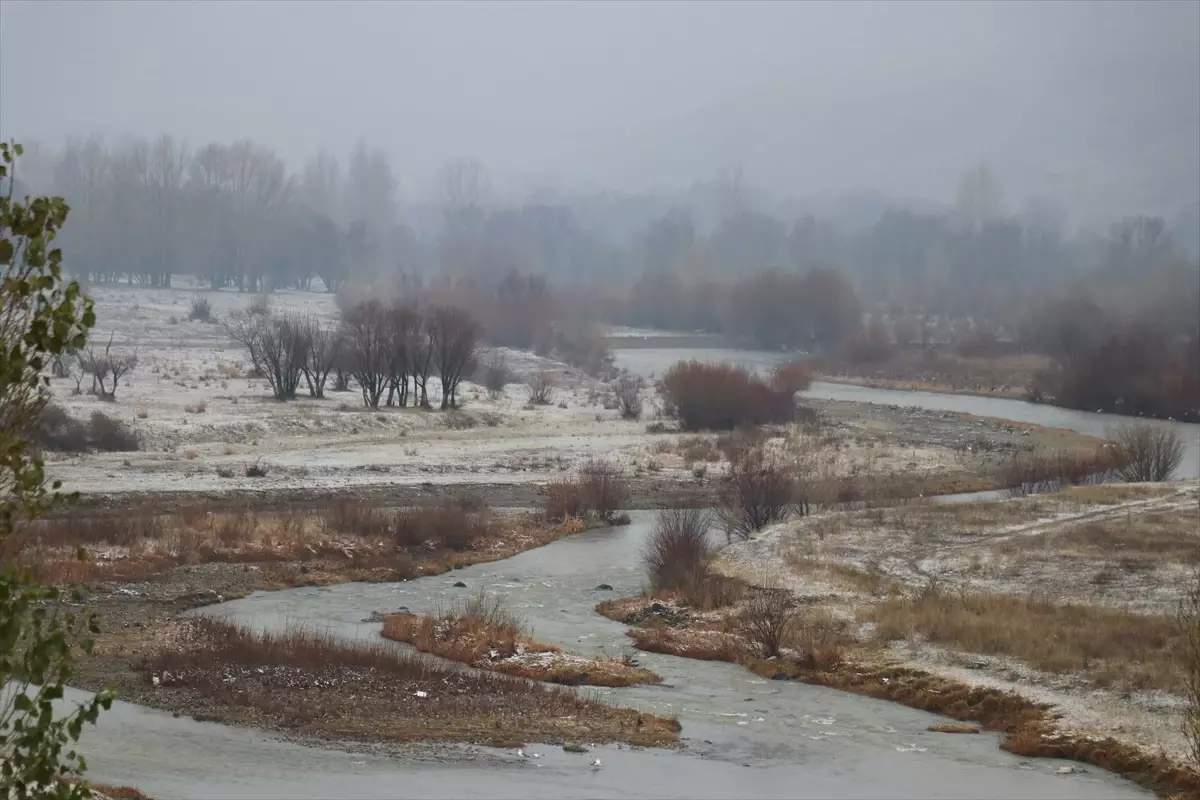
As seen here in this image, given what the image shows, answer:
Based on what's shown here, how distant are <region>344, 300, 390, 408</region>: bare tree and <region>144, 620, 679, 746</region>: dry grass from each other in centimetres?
4091

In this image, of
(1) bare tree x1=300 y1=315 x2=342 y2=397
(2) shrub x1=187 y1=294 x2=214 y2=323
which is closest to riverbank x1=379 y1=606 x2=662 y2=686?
(1) bare tree x1=300 y1=315 x2=342 y2=397

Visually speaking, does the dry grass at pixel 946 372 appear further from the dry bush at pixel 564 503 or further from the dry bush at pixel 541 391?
the dry bush at pixel 564 503

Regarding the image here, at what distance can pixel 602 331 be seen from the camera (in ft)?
390

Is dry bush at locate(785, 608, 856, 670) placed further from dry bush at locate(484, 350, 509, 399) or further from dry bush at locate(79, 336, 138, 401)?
dry bush at locate(484, 350, 509, 399)

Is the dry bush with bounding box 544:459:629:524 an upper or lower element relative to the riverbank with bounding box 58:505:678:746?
upper

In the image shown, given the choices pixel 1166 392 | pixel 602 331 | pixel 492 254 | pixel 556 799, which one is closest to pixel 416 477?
pixel 556 799

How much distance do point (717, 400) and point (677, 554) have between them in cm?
3439

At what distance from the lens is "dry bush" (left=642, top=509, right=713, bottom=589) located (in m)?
28.5

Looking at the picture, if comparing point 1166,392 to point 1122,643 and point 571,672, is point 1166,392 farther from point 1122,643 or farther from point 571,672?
point 571,672

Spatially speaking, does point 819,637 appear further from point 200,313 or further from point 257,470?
point 200,313

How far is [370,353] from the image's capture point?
64562mm

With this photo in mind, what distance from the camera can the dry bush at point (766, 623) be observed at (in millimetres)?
22719

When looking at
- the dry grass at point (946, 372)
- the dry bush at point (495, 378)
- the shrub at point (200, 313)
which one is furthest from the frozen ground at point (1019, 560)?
the shrub at point (200, 313)

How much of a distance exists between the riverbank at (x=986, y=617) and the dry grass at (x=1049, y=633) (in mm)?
47
